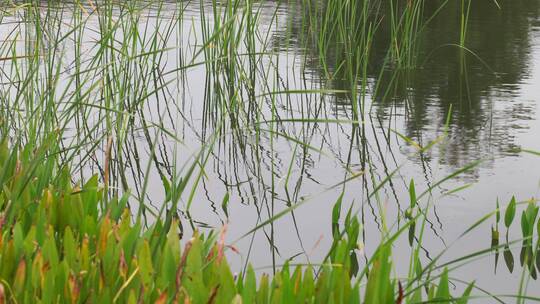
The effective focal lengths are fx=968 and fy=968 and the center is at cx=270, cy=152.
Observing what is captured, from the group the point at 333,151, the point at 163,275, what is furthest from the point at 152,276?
the point at 333,151

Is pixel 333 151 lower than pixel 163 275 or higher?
lower

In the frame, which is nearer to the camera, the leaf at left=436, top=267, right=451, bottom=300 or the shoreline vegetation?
the shoreline vegetation

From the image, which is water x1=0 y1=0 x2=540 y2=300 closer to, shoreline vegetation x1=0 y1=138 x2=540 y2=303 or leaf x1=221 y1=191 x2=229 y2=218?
leaf x1=221 y1=191 x2=229 y2=218

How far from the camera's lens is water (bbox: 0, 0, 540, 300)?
11.8 ft

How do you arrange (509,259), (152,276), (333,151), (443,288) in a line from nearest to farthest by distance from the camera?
1. (152,276)
2. (443,288)
3. (509,259)
4. (333,151)

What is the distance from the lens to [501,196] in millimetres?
4145

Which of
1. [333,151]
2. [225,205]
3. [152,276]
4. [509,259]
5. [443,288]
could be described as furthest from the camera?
[333,151]

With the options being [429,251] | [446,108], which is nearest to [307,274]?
[429,251]

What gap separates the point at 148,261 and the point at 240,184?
224 centimetres

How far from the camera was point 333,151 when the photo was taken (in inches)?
190

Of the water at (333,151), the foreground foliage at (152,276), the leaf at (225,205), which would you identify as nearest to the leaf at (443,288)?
the foreground foliage at (152,276)

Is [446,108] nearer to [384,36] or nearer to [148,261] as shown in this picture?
[148,261]

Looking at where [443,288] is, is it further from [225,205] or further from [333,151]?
[333,151]

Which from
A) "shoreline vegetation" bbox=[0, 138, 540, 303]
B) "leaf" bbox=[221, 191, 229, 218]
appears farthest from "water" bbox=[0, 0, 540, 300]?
"shoreline vegetation" bbox=[0, 138, 540, 303]
